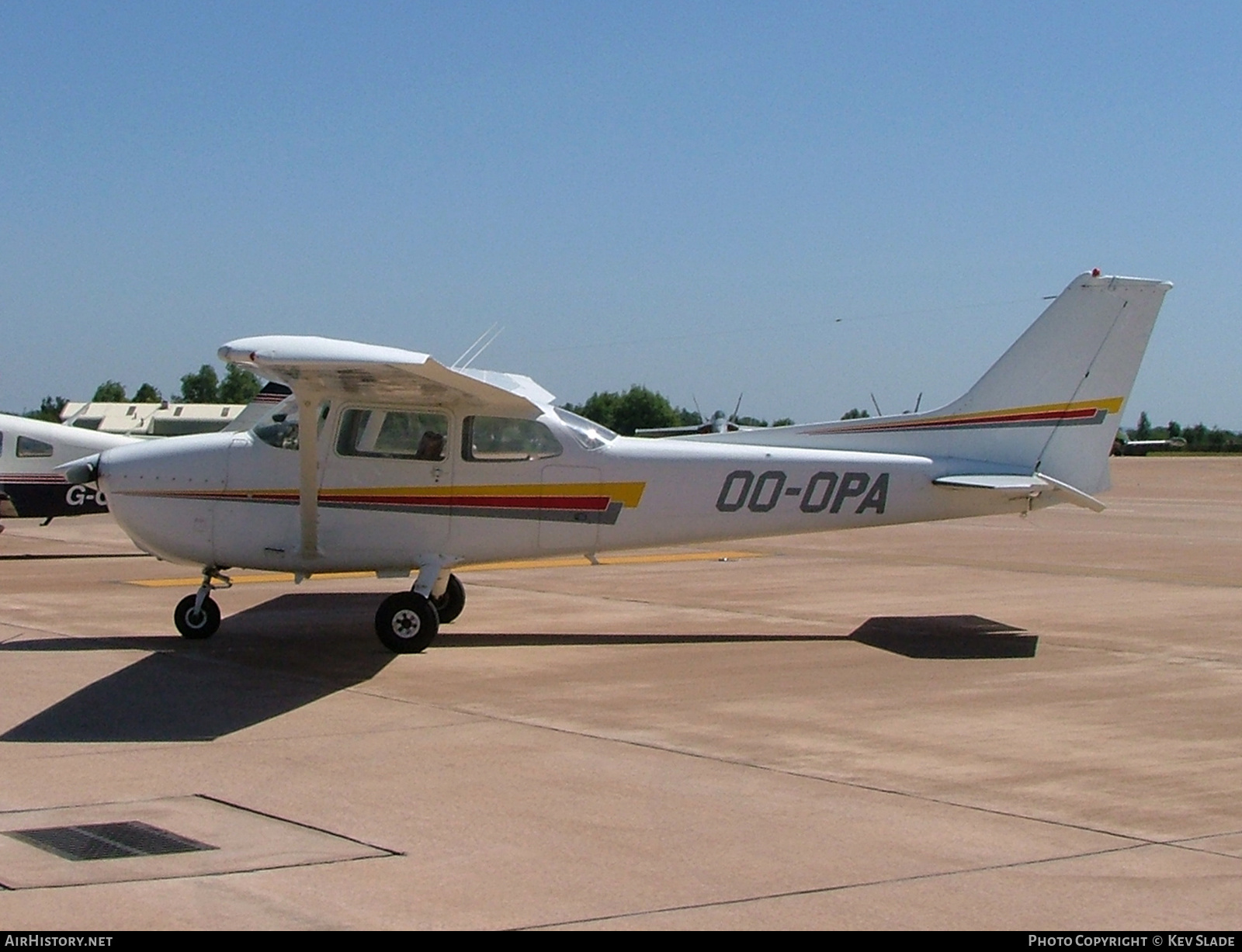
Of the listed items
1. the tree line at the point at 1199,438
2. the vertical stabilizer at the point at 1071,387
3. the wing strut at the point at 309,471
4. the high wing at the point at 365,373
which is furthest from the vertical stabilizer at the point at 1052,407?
the tree line at the point at 1199,438

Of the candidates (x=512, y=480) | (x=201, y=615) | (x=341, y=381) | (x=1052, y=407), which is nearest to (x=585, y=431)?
(x=512, y=480)

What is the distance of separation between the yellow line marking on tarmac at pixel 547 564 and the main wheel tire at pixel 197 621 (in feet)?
12.2

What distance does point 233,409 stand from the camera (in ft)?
219

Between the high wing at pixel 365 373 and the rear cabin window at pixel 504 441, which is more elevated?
the high wing at pixel 365 373

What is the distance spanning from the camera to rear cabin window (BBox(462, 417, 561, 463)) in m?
12.1

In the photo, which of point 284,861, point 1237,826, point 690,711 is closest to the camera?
point 284,861

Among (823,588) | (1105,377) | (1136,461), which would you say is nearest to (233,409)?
(1136,461)

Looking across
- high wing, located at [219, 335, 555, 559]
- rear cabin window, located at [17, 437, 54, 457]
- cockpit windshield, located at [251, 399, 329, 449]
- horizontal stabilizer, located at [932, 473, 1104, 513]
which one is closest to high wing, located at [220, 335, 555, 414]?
high wing, located at [219, 335, 555, 559]

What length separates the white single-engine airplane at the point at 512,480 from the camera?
11992 millimetres

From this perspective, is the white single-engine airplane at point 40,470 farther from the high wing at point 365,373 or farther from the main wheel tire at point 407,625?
the main wheel tire at point 407,625

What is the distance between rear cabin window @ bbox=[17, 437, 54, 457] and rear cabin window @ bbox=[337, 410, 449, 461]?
10434mm

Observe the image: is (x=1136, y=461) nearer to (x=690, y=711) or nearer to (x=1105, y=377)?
(x=1105, y=377)

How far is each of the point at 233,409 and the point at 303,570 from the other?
5670cm

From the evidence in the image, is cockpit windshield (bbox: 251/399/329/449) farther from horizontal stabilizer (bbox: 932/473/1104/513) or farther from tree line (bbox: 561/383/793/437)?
tree line (bbox: 561/383/793/437)
